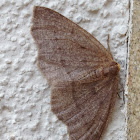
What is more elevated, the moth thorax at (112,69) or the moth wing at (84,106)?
the moth thorax at (112,69)

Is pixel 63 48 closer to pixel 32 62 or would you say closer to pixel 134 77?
pixel 32 62

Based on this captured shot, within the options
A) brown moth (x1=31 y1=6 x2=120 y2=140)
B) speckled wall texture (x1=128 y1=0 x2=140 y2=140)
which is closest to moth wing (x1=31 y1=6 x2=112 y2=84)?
brown moth (x1=31 y1=6 x2=120 y2=140)

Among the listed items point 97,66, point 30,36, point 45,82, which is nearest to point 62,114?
point 45,82

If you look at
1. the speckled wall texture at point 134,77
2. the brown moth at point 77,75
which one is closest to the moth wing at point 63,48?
the brown moth at point 77,75

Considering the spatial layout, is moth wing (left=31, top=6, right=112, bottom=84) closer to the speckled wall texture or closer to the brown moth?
the brown moth

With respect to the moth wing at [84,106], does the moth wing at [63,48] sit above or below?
above

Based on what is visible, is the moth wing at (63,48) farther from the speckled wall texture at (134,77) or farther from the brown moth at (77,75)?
the speckled wall texture at (134,77)

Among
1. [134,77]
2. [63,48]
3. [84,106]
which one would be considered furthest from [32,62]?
[134,77]
